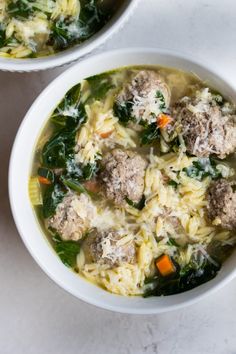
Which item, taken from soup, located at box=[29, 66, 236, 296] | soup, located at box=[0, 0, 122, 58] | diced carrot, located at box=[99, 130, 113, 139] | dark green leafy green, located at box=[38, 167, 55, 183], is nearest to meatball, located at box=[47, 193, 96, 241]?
soup, located at box=[29, 66, 236, 296]

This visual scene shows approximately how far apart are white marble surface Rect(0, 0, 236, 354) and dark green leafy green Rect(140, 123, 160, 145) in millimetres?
511

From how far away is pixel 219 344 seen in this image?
118 inches

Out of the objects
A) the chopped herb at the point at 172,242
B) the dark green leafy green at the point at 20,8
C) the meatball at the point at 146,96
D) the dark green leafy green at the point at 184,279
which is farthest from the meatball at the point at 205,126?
the dark green leafy green at the point at 20,8

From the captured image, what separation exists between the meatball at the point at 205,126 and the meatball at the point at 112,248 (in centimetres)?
49

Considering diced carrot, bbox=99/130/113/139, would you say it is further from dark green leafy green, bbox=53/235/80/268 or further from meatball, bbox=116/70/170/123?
dark green leafy green, bbox=53/235/80/268

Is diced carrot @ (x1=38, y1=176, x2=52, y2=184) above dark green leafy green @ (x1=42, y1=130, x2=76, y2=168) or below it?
below

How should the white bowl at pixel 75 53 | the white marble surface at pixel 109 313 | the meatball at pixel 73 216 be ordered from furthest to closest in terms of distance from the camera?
the white marble surface at pixel 109 313
the meatball at pixel 73 216
the white bowl at pixel 75 53

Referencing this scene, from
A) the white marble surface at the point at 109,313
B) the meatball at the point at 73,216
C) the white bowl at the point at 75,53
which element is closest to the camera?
the white bowl at the point at 75,53

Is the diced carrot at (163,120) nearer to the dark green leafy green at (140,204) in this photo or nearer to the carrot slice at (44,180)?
the dark green leafy green at (140,204)

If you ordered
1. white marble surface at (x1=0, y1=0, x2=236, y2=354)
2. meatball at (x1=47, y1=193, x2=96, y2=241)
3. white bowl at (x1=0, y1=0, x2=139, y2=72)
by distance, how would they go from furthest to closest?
white marble surface at (x1=0, y1=0, x2=236, y2=354) < meatball at (x1=47, y1=193, x2=96, y2=241) < white bowl at (x1=0, y1=0, x2=139, y2=72)

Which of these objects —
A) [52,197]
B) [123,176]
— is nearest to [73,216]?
[52,197]

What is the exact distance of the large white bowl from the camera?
257cm

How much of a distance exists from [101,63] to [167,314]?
1282 mm

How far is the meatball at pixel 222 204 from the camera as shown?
2.60 m
